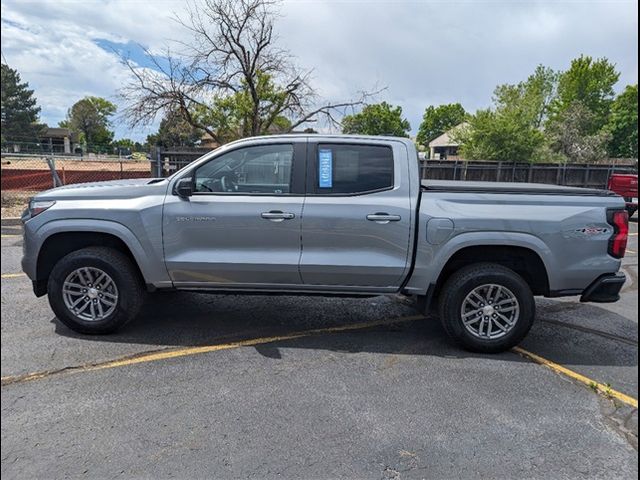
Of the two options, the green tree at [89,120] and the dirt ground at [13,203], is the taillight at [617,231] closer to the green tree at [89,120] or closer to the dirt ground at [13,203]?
the dirt ground at [13,203]

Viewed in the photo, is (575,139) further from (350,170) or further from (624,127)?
(350,170)

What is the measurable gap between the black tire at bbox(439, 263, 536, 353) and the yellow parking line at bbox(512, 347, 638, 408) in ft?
0.64

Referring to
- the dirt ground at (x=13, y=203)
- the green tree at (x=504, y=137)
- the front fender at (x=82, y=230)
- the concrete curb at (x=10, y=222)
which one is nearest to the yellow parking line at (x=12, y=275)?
the front fender at (x=82, y=230)

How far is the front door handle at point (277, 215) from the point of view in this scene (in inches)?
154

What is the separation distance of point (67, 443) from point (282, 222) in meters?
2.23

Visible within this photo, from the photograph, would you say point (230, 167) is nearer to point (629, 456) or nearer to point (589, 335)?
point (629, 456)

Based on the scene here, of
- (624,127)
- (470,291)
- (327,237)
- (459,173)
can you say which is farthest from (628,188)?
(624,127)

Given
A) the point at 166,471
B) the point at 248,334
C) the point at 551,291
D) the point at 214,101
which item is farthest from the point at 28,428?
the point at 214,101

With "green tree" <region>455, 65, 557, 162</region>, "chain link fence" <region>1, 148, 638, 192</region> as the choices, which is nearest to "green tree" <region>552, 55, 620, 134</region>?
"green tree" <region>455, 65, 557, 162</region>

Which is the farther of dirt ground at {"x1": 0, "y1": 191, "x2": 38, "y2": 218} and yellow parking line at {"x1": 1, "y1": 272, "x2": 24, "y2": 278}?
dirt ground at {"x1": 0, "y1": 191, "x2": 38, "y2": 218}

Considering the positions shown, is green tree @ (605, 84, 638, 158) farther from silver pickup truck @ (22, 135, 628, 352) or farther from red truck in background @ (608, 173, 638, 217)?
silver pickup truck @ (22, 135, 628, 352)

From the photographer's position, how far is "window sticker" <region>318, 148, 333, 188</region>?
158 inches

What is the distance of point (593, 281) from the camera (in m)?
3.93

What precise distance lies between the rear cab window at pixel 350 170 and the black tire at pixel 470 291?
108 centimetres
